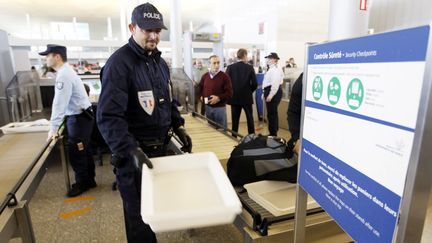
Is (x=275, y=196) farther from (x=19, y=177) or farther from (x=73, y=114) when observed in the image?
(x=73, y=114)

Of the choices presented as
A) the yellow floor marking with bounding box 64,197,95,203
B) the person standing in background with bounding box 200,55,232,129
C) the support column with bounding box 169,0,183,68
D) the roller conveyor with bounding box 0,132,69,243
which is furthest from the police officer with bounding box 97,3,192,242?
the support column with bounding box 169,0,183,68

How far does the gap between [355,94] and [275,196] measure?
101cm

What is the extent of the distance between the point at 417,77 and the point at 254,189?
120cm

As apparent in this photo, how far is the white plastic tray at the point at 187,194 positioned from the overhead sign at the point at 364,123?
35 cm

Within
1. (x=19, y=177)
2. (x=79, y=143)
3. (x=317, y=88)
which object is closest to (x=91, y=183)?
(x=79, y=143)

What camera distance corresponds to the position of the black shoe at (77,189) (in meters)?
2.89

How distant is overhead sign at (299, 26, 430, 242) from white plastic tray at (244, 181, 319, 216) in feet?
1.61

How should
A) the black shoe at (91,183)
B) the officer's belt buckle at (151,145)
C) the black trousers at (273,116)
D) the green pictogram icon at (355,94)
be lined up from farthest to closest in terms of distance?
the black trousers at (273,116) < the black shoe at (91,183) < the officer's belt buckle at (151,145) < the green pictogram icon at (355,94)

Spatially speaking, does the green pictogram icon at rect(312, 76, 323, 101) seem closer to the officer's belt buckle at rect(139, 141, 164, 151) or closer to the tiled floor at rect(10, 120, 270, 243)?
the officer's belt buckle at rect(139, 141, 164, 151)

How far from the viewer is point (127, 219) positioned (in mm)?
1606

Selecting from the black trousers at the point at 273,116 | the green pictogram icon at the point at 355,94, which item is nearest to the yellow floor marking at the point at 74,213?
the green pictogram icon at the point at 355,94

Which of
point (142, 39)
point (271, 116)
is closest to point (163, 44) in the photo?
point (271, 116)

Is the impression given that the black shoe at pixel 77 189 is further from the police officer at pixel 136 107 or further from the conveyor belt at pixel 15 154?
the police officer at pixel 136 107

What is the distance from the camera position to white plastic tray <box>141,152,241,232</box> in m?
0.90
